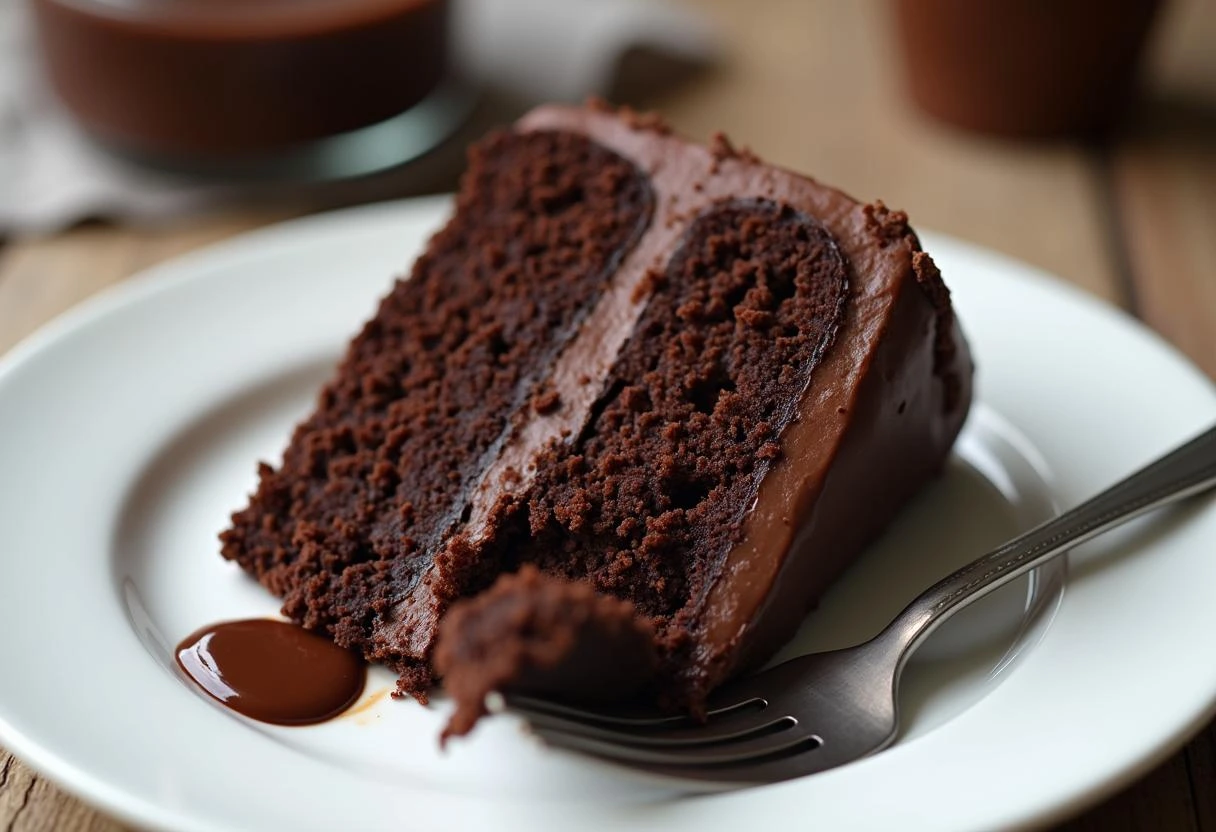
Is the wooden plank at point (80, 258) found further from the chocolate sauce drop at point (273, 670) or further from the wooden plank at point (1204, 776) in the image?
the wooden plank at point (1204, 776)

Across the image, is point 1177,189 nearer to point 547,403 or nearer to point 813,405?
point 813,405

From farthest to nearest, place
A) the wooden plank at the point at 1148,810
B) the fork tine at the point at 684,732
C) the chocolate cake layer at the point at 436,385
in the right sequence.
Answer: the chocolate cake layer at the point at 436,385, the wooden plank at the point at 1148,810, the fork tine at the point at 684,732

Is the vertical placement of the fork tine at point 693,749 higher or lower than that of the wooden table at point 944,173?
higher

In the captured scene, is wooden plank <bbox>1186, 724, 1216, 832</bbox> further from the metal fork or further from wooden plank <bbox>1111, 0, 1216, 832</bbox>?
wooden plank <bbox>1111, 0, 1216, 832</bbox>

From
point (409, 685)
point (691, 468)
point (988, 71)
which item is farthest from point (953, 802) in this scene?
point (988, 71)

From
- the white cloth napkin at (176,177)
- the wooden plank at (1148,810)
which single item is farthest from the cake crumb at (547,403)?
the white cloth napkin at (176,177)

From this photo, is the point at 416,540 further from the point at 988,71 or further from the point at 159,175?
the point at 988,71
